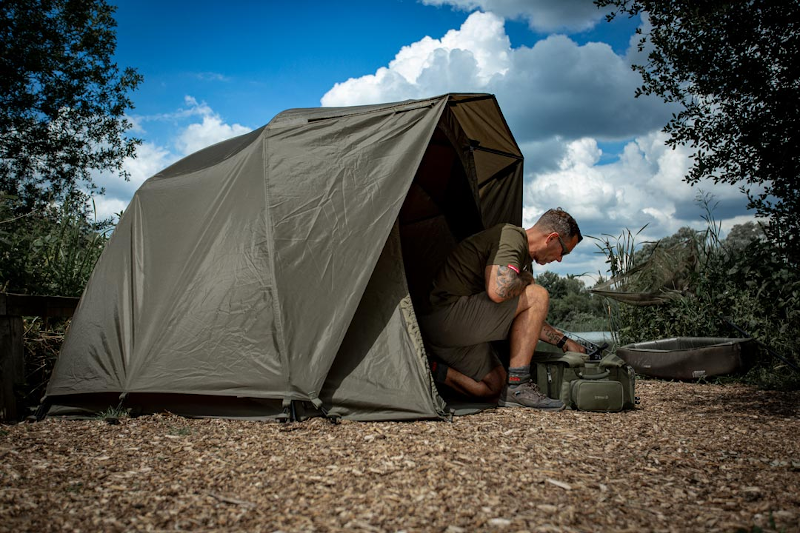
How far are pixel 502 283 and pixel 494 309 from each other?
0.84 ft

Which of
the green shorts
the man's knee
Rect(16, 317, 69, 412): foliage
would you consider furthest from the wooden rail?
the man's knee

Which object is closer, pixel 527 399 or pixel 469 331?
pixel 527 399

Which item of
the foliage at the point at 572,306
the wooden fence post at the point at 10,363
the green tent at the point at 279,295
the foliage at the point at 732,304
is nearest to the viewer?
the green tent at the point at 279,295

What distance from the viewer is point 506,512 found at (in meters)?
2.26

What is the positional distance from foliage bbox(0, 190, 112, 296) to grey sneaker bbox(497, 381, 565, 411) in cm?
425

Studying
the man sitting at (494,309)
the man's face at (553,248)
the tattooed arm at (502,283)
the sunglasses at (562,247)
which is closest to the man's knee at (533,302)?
the man sitting at (494,309)

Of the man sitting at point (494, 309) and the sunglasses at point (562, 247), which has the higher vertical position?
the sunglasses at point (562, 247)

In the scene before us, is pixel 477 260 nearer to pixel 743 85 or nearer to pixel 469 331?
pixel 469 331

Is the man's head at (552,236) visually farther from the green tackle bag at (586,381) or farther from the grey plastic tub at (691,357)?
the grey plastic tub at (691,357)

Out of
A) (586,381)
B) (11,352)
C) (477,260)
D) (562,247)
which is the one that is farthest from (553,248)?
(11,352)

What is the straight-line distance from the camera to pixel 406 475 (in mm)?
2688

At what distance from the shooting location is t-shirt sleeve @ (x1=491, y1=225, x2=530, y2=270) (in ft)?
14.0

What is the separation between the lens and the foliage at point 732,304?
579cm

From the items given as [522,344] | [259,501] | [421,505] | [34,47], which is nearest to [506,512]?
[421,505]
